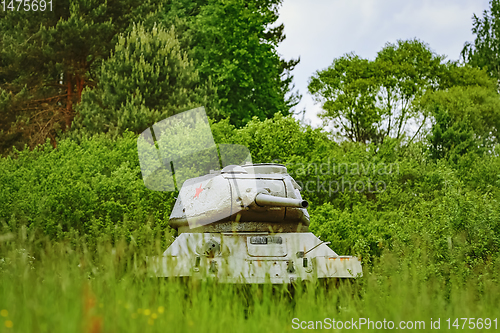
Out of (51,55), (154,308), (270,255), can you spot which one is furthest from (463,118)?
(154,308)

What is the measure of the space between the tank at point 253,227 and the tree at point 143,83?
12299mm

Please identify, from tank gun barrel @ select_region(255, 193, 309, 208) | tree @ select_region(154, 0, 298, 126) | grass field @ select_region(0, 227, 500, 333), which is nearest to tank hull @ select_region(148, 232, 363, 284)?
tank gun barrel @ select_region(255, 193, 309, 208)

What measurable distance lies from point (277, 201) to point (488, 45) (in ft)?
119

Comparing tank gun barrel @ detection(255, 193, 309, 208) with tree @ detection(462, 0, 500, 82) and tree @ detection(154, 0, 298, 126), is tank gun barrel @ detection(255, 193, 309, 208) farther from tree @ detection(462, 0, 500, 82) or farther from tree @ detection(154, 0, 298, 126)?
tree @ detection(462, 0, 500, 82)

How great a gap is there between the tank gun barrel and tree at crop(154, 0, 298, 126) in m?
16.2

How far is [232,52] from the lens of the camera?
25.3 m

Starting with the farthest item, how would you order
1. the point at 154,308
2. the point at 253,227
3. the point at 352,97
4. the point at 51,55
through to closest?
the point at 352,97, the point at 51,55, the point at 253,227, the point at 154,308

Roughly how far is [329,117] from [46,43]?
800 inches

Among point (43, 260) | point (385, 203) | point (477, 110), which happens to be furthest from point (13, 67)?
point (477, 110)

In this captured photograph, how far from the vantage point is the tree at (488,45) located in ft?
127

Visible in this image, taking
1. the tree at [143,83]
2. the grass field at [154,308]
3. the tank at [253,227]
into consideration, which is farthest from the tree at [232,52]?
the grass field at [154,308]

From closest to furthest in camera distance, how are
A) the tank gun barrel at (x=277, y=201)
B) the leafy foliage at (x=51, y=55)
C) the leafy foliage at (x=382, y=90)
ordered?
1. the tank gun barrel at (x=277, y=201)
2. the leafy foliage at (x=51, y=55)
3. the leafy foliage at (x=382, y=90)

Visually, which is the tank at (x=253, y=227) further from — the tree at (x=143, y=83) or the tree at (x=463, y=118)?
the tree at (x=463, y=118)

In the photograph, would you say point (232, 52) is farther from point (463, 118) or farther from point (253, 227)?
point (253, 227)
